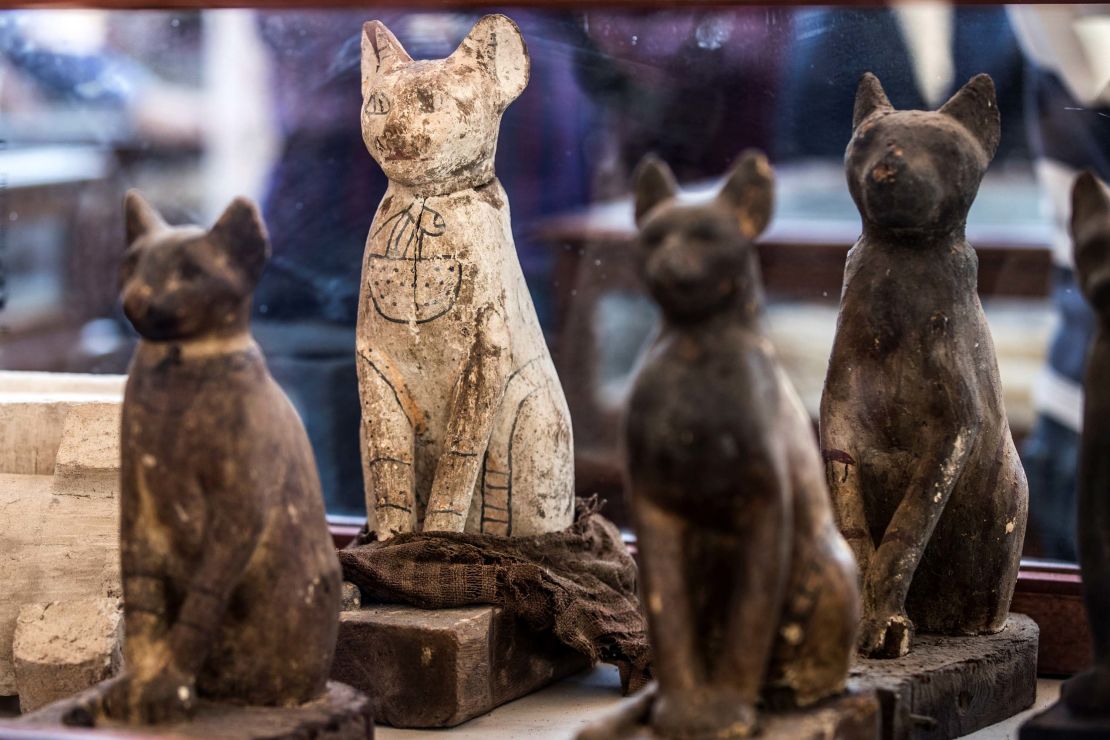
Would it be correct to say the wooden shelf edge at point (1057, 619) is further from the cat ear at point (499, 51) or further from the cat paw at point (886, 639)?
the cat ear at point (499, 51)

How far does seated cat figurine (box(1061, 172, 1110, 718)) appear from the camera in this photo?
2.92 m

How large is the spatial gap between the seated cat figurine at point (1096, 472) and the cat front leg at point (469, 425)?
1.47 meters

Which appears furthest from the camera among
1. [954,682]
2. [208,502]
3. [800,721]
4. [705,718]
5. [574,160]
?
[574,160]

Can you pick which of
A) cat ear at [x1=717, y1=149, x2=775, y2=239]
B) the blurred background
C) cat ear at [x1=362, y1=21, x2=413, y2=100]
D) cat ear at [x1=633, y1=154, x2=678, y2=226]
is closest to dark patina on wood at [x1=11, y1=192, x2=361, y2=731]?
cat ear at [x1=633, y1=154, x2=678, y2=226]

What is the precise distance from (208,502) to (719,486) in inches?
34.7

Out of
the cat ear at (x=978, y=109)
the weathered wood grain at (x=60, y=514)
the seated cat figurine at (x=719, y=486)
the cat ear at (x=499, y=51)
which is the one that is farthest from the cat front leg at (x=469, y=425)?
the seated cat figurine at (x=719, y=486)

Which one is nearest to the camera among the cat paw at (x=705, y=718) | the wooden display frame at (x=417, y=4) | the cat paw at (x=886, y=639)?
the cat paw at (x=705, y=718)

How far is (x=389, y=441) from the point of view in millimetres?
4016

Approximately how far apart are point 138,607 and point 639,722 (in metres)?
0.89

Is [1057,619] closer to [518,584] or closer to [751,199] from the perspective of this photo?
[518,584]

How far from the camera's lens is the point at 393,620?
3.77 metres

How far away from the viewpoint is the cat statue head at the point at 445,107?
404cm

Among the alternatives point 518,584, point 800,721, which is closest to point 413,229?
point 518,584

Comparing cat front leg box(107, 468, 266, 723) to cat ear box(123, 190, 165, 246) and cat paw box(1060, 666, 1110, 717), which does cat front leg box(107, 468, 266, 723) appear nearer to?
Answer: cat ear box(123, 190, 165, 246)
